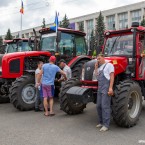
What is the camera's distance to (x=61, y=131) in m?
6.68

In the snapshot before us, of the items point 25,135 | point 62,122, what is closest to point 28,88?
point 62,122

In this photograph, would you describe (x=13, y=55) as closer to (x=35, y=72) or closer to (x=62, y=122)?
(x=35, y=72)

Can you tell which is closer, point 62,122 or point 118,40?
point 62,122

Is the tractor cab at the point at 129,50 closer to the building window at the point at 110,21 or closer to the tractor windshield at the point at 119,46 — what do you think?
the tractor windshield at the point at 119,46

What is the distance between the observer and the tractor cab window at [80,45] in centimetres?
1128

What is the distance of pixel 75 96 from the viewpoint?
22.6ft

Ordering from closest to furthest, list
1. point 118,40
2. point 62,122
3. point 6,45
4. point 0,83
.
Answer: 1. point 62,122
2. point 118,40
3. point 0,83
4. point 6,45

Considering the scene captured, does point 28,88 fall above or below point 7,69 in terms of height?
below

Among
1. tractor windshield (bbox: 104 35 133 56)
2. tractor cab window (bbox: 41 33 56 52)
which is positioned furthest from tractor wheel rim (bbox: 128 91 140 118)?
tractor cab window (bbox: 41 33 56 52)

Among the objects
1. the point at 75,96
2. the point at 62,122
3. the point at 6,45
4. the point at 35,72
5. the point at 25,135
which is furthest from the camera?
the point at 6,45

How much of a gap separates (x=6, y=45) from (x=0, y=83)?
3801mm

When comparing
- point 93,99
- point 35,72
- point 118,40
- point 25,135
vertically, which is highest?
point 118,40

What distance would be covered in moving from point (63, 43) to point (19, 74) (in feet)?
6.89

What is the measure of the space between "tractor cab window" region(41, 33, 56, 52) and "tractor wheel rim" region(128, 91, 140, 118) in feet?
13.5
